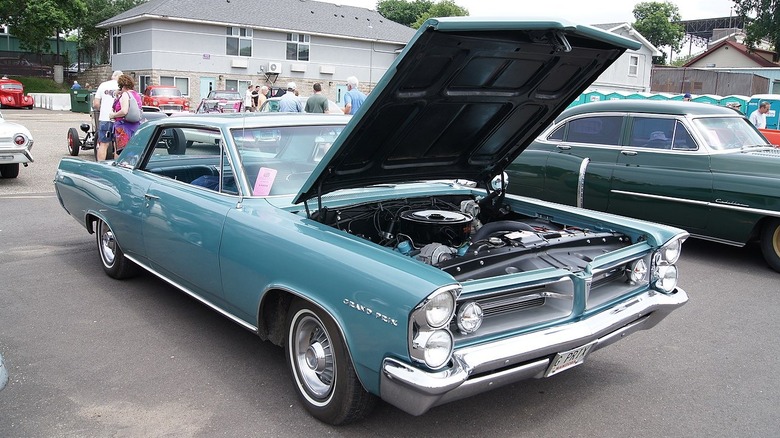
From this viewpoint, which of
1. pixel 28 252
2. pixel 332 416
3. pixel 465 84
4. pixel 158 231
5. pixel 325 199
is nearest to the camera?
pixel 332 416

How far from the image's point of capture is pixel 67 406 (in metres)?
3.40

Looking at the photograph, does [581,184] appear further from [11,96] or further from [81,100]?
[11,96]

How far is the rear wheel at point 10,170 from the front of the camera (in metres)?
10.6

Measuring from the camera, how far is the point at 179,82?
34656 millimetres

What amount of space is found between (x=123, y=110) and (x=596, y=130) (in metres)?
6.58

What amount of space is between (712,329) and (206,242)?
3697 mm

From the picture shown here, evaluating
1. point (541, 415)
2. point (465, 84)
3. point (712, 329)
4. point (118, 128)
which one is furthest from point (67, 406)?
point (118, 128)

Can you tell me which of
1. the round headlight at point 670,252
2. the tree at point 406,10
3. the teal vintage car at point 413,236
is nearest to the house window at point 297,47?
the teal vintage car at point 413,236

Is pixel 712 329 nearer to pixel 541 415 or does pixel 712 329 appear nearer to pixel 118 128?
pixel 541 415

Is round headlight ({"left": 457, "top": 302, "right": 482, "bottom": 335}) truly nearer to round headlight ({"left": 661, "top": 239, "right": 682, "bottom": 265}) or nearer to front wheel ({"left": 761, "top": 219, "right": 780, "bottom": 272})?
round headlight ({"left": 661, "top": 239, "right": 682, "bottom": 265})

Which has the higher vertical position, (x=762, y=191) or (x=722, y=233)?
(x=762, y=191)

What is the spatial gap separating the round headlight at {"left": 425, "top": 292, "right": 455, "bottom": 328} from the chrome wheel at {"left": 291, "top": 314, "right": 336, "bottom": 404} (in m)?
0.66

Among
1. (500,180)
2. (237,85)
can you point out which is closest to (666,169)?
(500,180)

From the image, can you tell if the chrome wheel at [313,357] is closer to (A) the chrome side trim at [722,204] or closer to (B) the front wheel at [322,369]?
(B) the front wheel at [322,369]
